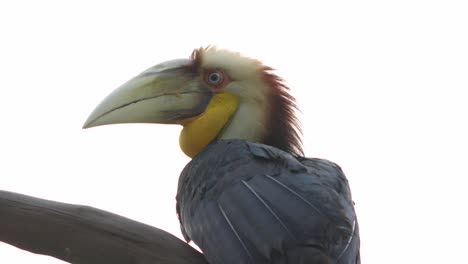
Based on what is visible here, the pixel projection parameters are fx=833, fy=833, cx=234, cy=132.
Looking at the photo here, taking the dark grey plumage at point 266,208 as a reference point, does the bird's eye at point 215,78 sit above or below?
above

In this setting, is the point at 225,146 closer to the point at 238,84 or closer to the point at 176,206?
the point at 176,206

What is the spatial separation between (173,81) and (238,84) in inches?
18.8

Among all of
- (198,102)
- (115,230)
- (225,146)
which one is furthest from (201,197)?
(198,102)

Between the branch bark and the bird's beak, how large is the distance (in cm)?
169

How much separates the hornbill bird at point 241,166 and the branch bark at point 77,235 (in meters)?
0.44

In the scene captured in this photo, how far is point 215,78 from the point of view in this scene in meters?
5.86

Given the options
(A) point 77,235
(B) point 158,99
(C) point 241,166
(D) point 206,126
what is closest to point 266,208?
(C) point 241,166

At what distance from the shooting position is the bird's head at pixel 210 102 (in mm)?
5574

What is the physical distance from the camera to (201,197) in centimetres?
465

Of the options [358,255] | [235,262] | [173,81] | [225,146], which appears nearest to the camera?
[235,262]

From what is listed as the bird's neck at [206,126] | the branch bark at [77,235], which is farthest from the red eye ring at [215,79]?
the branch bark at [77,235]

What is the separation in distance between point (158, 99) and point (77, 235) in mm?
1914

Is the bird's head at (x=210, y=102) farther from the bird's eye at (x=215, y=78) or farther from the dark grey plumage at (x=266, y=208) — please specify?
the dark grey plumage at (x=266, y=208)

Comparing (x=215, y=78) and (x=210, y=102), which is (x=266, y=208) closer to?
(x=210, y=102)
